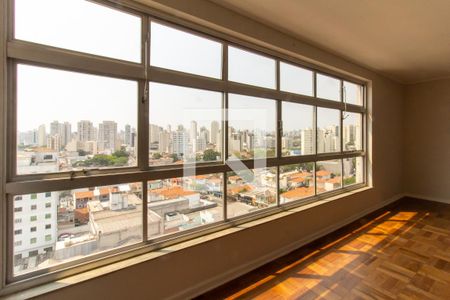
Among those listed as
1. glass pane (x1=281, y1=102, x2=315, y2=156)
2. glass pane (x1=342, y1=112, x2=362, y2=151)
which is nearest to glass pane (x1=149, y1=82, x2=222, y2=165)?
glass pane (x1=281, y1=102, x2=315, y2=156)

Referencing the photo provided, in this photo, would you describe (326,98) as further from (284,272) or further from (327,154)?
(284,272)

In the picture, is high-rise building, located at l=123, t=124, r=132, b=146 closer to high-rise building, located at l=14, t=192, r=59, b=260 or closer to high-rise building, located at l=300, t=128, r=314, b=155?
high-rise building, located at l=14, t=192, r=59, b=260

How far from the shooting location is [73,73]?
1543mm

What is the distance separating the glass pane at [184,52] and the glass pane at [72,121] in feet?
1.19

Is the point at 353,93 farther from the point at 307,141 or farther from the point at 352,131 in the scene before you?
the point at 307,141

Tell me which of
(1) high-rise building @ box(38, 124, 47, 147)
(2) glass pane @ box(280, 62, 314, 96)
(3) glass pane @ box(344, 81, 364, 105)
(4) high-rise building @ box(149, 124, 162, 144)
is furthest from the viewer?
(3) glass pane @ box(344, 81, 364, 105)

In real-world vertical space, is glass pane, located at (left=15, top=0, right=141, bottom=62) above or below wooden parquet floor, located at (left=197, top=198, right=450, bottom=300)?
above

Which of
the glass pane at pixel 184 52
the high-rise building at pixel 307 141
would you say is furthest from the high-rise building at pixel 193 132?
the high-rise building at pixel 307 141

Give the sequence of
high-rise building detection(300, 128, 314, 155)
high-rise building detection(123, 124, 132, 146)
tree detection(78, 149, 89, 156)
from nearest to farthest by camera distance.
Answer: tree detection(78, 149, 89, 156) → high-rise building detection(123, 124, 132, 146) → high-rise building detection(300, 128, 314, 155)

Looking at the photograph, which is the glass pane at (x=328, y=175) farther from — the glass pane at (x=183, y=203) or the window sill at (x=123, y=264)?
the glass pane at (x=183, y=203)

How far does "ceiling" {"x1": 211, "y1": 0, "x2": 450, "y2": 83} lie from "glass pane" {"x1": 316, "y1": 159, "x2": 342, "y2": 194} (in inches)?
64.6

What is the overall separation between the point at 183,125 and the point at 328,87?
2.57 metres

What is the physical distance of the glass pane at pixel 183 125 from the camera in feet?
6.21

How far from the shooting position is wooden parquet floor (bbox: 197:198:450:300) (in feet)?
6.54
